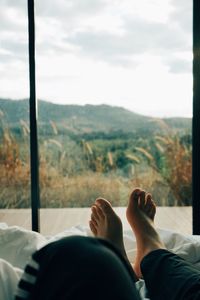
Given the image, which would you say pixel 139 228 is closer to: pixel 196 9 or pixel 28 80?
pixel 28 80

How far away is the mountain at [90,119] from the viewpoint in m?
2.33

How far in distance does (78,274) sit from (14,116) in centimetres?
178

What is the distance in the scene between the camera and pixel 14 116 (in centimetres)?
232

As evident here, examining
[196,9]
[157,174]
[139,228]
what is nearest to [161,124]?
[157,174]

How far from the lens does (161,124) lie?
2.41 m

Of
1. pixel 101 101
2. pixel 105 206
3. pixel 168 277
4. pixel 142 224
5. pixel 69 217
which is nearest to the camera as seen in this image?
pixel 168 277

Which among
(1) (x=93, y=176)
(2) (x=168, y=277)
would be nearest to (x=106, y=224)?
(2) (x=168, y=277)

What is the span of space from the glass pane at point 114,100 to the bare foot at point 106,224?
70 cm

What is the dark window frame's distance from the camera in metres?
2.17

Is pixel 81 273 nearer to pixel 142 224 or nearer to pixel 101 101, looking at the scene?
pixel 142 224

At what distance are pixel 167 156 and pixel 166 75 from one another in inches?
18.6

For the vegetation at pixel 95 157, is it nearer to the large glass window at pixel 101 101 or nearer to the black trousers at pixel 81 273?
the large glass window at pixel 101 101

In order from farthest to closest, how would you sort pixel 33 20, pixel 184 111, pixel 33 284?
pixel 184 111
pixel 33 20
pixel 33 284

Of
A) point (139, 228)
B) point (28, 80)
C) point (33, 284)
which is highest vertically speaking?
point (28, 80)
